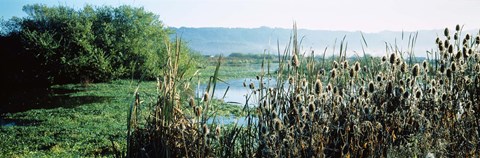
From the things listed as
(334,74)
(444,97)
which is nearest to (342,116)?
(334,74)

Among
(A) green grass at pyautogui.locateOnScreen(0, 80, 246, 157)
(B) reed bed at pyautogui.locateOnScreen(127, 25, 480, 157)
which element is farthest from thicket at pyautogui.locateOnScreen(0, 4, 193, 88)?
(B) reed bed at pyautogui.locateOnScreen(127, 25, 480, 157)

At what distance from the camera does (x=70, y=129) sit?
1255 centimetres

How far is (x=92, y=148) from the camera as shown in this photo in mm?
10117

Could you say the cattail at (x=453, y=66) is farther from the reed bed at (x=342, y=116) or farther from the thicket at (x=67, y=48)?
the thicket at (x=67, y=48)

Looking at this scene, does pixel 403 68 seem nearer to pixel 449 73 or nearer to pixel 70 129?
pixel 449 73

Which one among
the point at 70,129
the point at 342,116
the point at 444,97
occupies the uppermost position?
the point at 444,97

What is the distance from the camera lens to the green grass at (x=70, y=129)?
1002cm

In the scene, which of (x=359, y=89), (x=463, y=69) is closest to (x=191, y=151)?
(x=359, y=89)

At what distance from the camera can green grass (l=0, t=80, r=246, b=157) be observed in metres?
10.0

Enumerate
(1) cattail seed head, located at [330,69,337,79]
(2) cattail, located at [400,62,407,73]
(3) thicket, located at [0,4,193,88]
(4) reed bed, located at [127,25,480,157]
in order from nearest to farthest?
1. (4) reed bed, located at [127,25,480,157]
2. (1) cattail seed head, located at [330,69,337,79]
3. (2) cattail, located at [400,62,407,73]
4. (3) thicket, located at [0,4,193,88]

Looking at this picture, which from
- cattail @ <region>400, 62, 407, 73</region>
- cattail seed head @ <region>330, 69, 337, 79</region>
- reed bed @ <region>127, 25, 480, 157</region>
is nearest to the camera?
reed bed @ <region>127, 25, 480, 157</region>

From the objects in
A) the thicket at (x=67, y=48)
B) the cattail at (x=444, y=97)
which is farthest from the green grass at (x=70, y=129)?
the thicket at (x=67, y=48)

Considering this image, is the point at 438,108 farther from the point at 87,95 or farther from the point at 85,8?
the point at 85,8

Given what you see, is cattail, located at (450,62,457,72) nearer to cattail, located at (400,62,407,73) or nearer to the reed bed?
the reed bed
